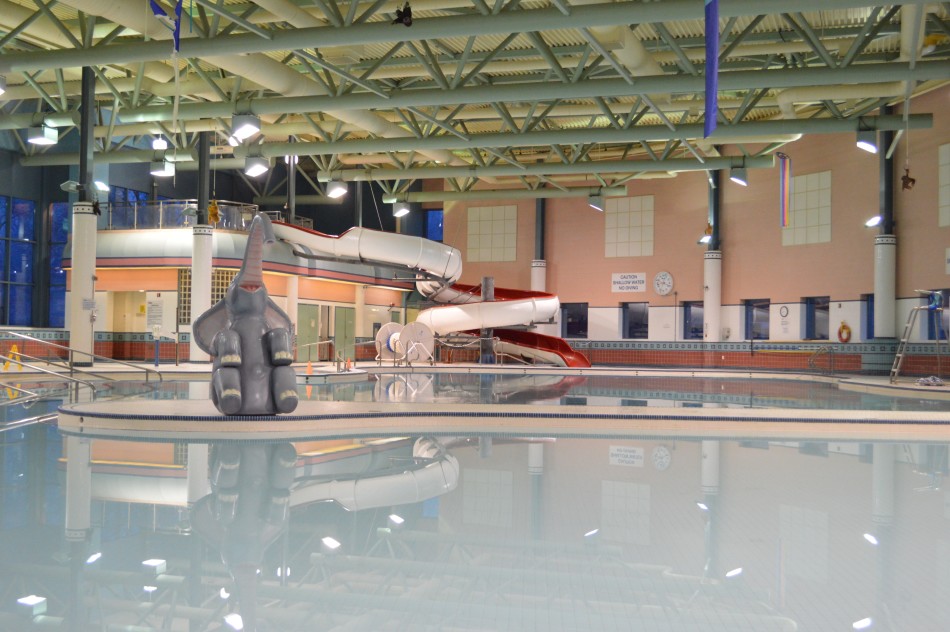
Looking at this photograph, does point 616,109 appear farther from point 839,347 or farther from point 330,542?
point 330,542

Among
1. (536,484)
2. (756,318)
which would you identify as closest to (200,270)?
(536,484)

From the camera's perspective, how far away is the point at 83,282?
18188 millimetres

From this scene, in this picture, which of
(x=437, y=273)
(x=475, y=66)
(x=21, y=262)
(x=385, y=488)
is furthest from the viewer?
(x=21, y=262)

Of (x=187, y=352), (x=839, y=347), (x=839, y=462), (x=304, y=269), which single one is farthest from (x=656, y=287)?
(x=839, y=462)

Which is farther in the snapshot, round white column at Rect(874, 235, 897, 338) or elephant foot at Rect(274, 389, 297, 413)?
round white column at Rect(874, 235, 897, 338)

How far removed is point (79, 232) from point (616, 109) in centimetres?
1204

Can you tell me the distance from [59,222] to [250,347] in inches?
748

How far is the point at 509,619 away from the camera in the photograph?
352 cm

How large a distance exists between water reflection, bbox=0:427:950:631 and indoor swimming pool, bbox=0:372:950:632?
0.8 inches

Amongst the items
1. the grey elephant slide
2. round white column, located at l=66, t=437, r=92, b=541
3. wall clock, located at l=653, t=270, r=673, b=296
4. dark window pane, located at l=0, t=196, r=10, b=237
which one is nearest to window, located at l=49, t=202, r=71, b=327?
dark window pane, located at l=0, t=196, r=10, b=237

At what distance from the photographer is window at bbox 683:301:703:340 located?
25.0 m

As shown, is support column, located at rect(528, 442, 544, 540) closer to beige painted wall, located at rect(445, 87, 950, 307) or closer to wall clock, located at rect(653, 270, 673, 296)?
beige painted wall, located at rect(445, 87, 950, 307)

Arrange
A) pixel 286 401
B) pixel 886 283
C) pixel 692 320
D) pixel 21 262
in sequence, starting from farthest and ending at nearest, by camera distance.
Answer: pixel 692 320 < pixel 21 262 < pixel 886 283 < pixel 286 401

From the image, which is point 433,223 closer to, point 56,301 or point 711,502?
point 56,301
